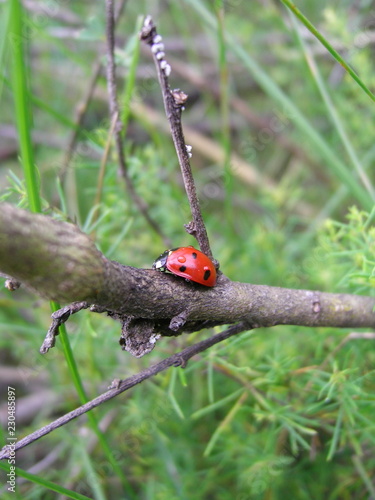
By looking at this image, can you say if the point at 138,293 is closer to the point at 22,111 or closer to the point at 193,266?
the point at 193,266

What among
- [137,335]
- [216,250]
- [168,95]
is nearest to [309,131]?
[216,250]

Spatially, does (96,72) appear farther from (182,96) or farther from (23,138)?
(182,96)

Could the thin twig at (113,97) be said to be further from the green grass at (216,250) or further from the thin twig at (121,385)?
the thin twig at (121,385)

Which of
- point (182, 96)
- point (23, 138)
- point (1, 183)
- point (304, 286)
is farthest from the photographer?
point (1, 183)

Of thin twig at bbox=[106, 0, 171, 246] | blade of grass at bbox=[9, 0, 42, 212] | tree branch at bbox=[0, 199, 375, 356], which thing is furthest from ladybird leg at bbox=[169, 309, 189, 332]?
thin twig at bbox=[106, 0, 171, 246]

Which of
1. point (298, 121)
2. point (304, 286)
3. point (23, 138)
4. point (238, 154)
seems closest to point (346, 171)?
point (298, 121)

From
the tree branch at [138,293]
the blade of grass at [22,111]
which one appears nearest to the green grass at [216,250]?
the blade of grass at [22,111]
